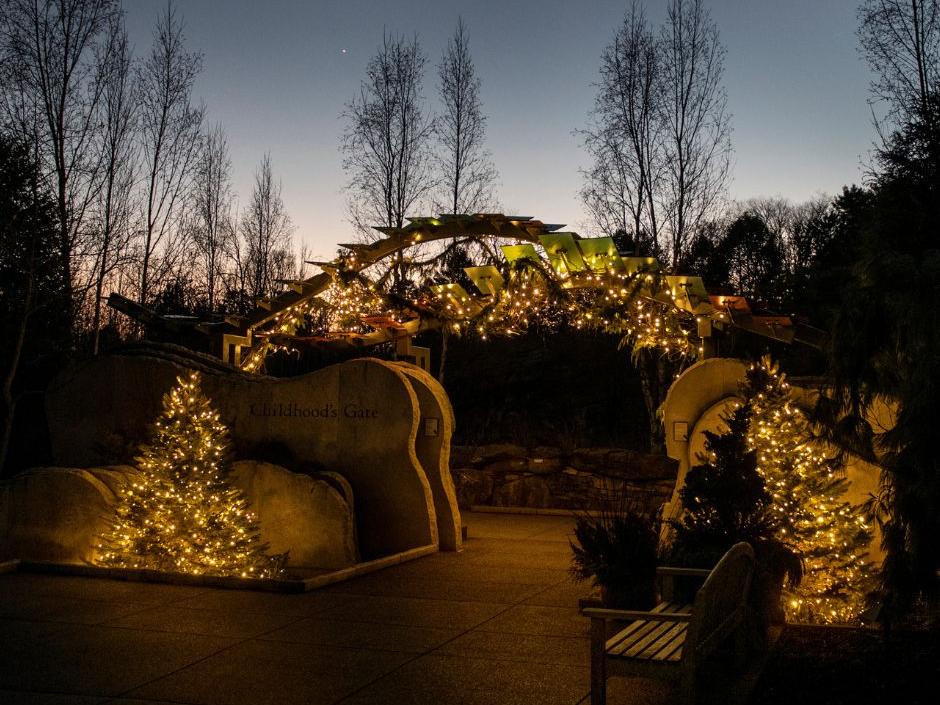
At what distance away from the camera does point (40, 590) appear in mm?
9031

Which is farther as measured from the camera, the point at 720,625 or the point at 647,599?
the point at 647,599

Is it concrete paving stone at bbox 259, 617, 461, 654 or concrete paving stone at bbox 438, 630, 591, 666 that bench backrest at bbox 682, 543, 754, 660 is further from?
concrete paving stone at bbox 259, 617, 461, 654

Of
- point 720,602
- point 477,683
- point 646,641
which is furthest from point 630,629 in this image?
point 477,683

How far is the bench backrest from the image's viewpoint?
5070 millimetres

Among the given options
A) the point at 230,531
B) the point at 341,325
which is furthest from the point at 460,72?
the point at 230,531

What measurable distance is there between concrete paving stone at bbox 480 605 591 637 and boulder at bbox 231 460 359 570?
2.98 m

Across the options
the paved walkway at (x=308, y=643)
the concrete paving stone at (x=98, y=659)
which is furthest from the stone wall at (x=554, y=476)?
the concrete paving stone at (x=98, y=659)

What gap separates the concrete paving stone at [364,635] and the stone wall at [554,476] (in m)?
9.22

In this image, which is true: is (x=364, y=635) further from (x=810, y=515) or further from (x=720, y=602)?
(x=810, y=515)

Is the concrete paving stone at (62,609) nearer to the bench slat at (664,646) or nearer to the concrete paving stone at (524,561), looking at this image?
the concrete paving stone at (524,561)

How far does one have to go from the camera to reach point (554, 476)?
1720 centimetres

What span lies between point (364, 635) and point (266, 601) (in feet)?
5.16

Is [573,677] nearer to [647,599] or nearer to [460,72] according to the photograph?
[647,599]

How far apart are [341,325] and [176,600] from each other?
226 inches
